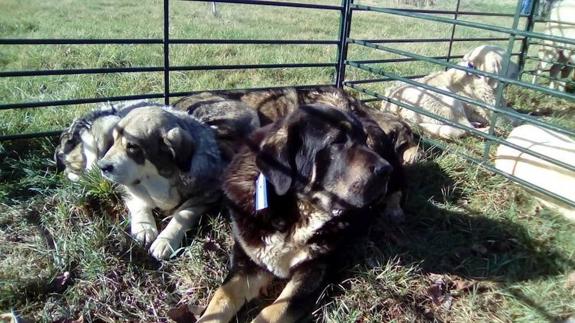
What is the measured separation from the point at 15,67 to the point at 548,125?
6957mm

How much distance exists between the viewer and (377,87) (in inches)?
295

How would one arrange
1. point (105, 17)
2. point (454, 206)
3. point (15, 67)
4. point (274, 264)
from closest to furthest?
point (274, 264), point (454, 206), point (15, 67), point (105, 17)

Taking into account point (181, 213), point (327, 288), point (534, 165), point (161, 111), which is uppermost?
point (161, 111)

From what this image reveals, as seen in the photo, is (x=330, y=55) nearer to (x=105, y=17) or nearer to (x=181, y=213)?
(x=105, y=17)

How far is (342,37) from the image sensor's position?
5887mm

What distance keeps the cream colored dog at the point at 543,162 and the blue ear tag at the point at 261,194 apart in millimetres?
2731

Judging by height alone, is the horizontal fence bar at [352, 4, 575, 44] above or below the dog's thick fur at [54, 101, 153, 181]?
above

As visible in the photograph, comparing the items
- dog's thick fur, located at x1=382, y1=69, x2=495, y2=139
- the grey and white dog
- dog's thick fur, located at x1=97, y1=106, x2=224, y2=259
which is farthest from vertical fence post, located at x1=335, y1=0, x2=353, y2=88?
dog's thick fur, located at x1=97, y1=106, x2=224, y2=259

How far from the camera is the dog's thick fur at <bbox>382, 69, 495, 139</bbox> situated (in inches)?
226

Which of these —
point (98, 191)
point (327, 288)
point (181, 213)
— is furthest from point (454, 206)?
point (98, 191)

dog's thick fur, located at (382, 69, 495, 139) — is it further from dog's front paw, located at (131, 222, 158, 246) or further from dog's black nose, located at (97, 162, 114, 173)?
dog's black nose, located at (97, 162, 114, 173)

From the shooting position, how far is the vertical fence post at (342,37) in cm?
569

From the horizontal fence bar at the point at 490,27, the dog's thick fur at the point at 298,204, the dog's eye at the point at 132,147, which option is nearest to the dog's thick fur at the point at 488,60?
the horizontal fence bar at the point at 490,27

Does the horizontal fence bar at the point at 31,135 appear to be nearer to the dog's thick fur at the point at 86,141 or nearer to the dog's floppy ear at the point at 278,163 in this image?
the dog's thick fur at the point at 86,141
